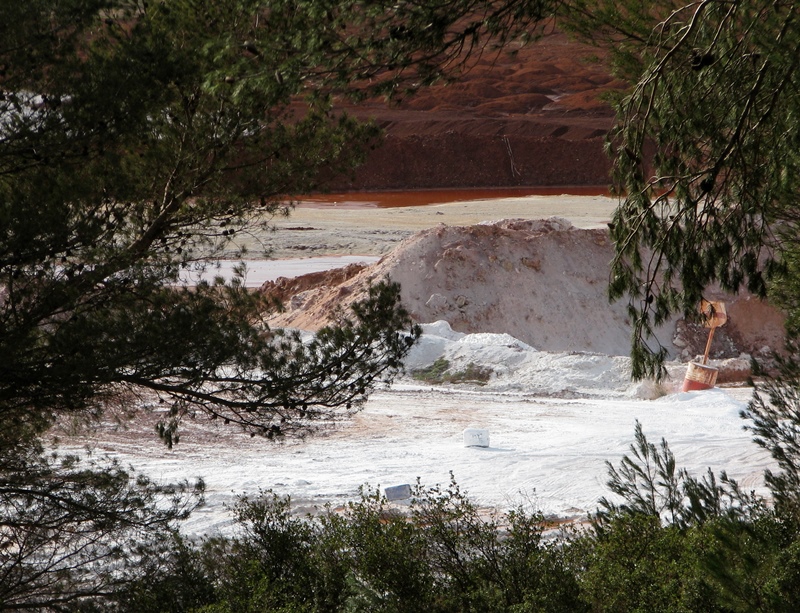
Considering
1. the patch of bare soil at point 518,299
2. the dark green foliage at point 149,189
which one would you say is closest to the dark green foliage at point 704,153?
the dark green foliage at point 149,189

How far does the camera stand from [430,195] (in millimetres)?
36125

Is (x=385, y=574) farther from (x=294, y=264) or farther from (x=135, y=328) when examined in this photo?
(x=294, y=264)

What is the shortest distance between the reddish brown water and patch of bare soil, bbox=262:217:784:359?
15353 mm

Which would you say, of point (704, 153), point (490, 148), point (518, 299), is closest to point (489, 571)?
point (704, 153)

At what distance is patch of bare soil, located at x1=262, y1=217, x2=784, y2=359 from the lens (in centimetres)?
1709

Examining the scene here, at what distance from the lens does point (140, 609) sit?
484 cm

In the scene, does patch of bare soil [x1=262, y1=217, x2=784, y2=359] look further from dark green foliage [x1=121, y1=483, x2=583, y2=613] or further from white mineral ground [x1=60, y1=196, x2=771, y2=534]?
dark green foliage [x1=121, y1=483, x2=583, y2=613]

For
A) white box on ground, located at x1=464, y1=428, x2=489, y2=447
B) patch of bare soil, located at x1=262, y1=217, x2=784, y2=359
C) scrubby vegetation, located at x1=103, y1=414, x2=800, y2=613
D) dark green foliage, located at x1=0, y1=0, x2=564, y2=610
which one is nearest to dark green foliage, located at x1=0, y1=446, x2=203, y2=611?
dark green foliage, located at x1=0, y1=0, x2=564, y2=610

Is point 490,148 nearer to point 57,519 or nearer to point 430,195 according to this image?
point 430,195

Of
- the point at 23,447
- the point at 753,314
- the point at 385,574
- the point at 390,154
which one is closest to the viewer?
the point at 385,574

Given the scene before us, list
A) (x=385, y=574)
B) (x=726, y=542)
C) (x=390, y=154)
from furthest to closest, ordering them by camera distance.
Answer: (x=390, y=154)
(x=385, y=574)
(x=726, y=542)

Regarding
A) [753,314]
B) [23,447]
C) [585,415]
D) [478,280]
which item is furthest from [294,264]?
[23,447]

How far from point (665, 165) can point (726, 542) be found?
6.80 feet

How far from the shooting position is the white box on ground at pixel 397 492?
788 centimetres
